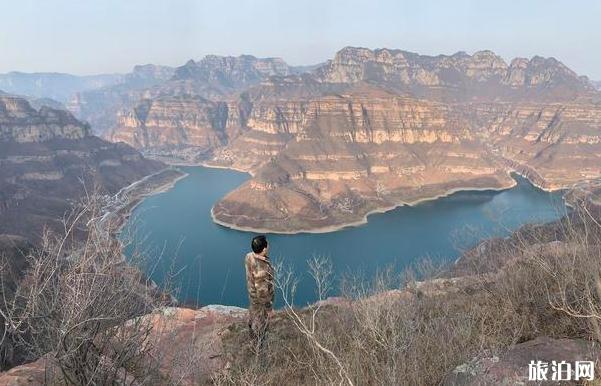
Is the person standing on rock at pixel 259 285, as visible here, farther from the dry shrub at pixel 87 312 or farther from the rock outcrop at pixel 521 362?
the rock outcrop at pixel 521 362

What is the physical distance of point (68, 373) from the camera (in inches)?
252

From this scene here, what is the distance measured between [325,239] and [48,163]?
101 metres

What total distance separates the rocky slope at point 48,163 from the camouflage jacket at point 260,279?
99193mm

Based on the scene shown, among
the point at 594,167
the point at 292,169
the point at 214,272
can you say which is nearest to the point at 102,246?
the point at 214,272

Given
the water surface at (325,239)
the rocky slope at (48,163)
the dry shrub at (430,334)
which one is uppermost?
the dry shrub at (430,334)

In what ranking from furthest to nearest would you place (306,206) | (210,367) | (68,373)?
(306,206)
(210,367)
(68,373)

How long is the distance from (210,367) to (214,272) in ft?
222

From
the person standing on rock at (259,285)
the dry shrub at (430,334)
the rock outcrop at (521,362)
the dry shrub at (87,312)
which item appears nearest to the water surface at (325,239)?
the dry shrub at (430,334)

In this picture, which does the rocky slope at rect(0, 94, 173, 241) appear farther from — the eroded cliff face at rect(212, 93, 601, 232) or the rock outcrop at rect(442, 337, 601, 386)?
the rock outcrop at rect(442, 337, 601, 386)

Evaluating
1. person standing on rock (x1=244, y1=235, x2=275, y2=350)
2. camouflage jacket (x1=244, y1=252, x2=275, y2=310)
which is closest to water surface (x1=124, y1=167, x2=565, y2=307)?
person standing on rock (x1=244, y1=235, x2=275, y2=350)

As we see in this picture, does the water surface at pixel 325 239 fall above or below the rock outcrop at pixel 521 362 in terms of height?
below

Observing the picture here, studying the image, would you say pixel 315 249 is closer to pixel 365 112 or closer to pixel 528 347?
pixel 528 347

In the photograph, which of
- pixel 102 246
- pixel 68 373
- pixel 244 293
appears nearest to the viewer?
pixel 68 373

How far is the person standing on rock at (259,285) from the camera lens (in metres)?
8.20
